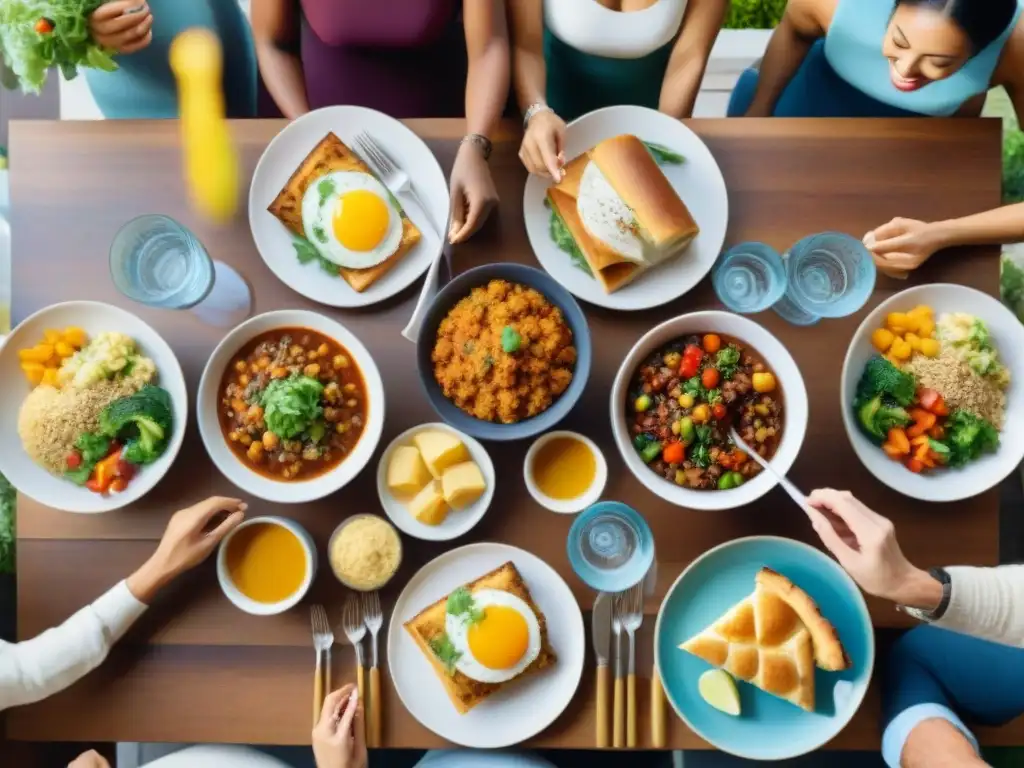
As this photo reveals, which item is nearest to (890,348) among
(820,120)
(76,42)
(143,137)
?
(820,120)

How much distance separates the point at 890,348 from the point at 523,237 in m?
0.98

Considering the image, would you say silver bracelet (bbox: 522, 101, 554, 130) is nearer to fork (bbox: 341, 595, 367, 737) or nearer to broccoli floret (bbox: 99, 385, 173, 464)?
broccoli floret (bbox: 99, 385, 173, 464)

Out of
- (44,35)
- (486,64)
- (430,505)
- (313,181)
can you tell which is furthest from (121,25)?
(430,505)

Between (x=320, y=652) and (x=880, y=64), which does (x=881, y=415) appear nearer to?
(x=880, y=64)

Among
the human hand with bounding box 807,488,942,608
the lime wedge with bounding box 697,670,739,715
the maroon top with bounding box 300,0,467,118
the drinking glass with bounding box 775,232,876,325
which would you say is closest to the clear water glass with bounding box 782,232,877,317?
the drinking glass with bounding box 775,232,876,325

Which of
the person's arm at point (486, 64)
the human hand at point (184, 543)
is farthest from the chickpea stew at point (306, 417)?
the person's arm at point (486, 64)

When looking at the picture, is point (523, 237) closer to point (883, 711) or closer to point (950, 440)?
point (950, 440)

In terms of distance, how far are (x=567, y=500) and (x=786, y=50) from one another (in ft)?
5.20

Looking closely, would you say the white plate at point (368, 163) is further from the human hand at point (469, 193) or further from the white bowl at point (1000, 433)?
the white bowl at point (1000, 433)

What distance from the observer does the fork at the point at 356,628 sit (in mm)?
1859

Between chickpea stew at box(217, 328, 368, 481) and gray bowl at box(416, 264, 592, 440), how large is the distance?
0.75ft

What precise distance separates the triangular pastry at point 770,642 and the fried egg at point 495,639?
0.41m

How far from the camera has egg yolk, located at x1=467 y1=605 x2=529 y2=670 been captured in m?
1.76

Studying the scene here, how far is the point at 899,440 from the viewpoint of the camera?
1774 mm
